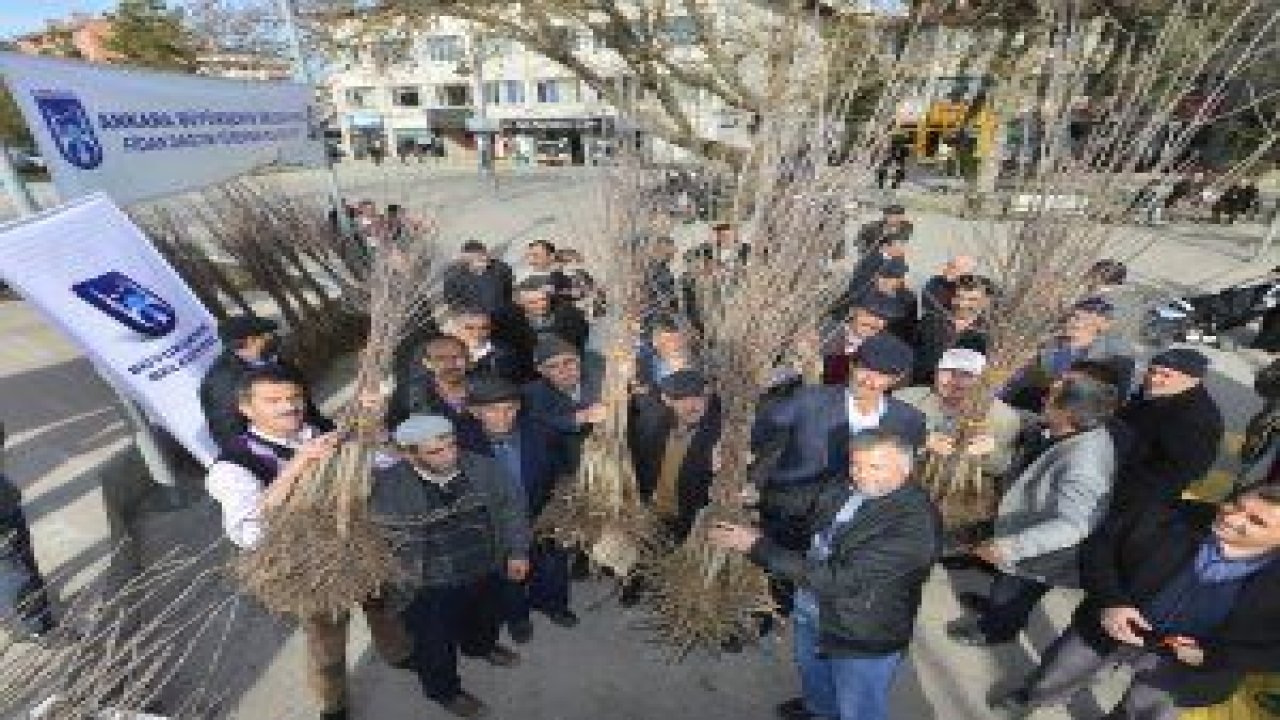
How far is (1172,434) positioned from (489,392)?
2547 millimetres

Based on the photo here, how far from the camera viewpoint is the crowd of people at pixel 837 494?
2.33 metres

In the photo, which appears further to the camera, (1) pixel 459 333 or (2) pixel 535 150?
(2) pixel 535 150

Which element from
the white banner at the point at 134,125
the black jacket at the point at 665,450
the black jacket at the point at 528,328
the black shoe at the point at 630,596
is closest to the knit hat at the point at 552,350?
the black jacket at the point at 665,450

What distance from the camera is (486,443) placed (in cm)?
307

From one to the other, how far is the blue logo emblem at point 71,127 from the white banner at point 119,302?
29 centimetres

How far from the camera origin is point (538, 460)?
330 cm

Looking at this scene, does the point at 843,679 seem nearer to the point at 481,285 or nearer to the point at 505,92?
the point at 481,285

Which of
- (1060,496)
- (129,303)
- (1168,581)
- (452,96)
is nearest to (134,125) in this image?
(129,303)

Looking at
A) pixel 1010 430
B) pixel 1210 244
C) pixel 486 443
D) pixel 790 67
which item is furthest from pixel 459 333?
pixel 1210 244

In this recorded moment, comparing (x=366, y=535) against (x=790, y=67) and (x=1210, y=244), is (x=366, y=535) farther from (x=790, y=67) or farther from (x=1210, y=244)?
(x=1210, y=244)

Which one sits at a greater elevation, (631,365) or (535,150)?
(631,365)

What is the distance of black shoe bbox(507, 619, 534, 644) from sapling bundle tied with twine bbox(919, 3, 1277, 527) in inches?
76.0

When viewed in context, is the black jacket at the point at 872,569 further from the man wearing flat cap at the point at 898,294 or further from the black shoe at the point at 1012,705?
the man wearing flat cap at the point at 898,294

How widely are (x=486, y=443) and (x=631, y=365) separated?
69 cm
